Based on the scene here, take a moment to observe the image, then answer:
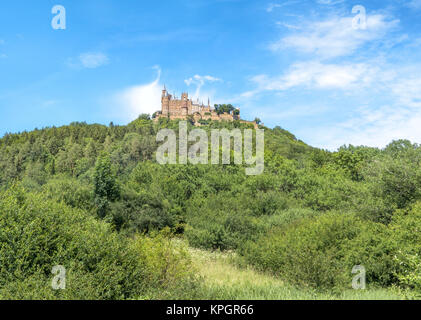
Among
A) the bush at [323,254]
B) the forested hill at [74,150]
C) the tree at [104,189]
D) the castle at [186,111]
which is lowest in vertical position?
the bush at [323,254]

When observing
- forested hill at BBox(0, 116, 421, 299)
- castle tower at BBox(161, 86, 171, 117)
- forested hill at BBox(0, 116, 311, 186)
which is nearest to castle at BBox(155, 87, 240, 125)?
castle tower at BBox(161, 86, 171, 117)

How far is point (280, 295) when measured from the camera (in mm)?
9266

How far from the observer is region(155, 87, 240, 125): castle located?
542ft

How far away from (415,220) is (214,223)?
21.1 meters

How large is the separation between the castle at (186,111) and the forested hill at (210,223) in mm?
81427

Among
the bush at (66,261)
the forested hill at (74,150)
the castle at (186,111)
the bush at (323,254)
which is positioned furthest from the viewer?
the castle at (186,111)

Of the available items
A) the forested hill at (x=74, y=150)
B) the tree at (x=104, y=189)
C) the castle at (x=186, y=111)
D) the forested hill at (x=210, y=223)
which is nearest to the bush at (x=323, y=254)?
the forested hill at (x=210, y=223)

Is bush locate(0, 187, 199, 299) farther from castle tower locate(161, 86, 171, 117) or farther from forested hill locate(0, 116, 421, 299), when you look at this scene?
castle tower locate(161, 86, 171, 117)

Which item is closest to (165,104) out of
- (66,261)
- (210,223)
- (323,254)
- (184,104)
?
(184,104)

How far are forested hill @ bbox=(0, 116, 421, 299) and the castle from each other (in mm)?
81427

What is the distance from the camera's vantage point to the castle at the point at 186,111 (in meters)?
Answer: 165

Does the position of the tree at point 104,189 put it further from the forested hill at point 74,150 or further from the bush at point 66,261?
the bush at point 66,261

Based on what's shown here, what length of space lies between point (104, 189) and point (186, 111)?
12564cm

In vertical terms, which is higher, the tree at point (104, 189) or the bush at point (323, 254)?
the tree at point (104, 189)
